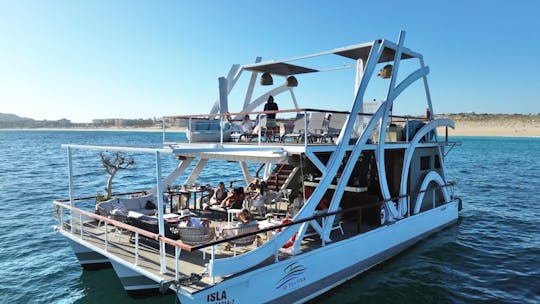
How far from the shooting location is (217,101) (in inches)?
518

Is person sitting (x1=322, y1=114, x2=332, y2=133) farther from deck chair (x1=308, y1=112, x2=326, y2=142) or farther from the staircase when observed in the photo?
the staircase

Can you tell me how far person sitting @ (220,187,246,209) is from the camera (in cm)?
1138

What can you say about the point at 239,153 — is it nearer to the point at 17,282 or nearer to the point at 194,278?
the point at 194,278

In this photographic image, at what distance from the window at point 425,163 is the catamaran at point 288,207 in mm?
87

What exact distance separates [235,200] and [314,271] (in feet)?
12.4

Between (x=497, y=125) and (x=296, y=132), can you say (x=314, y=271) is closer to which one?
(x=296, y=132)

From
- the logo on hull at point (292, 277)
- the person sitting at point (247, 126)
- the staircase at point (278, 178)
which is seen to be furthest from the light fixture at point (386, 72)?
the logo on hull at point (292, 277)

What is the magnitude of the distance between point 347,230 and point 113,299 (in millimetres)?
6210

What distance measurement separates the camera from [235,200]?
37.6 ft

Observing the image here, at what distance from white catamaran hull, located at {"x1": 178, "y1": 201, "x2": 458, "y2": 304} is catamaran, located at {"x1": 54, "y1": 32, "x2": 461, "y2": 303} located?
0.02 meters

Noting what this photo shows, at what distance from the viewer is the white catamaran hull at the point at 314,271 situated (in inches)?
273

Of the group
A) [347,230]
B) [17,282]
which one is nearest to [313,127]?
[347,230]

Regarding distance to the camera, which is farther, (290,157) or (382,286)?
(382,286)

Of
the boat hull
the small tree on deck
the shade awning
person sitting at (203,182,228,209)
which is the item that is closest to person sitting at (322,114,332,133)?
the shade awning
